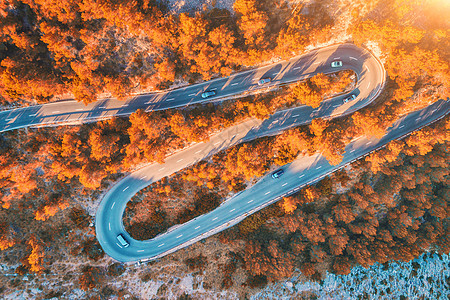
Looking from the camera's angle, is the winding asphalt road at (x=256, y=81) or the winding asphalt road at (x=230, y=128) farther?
the winding asphalt road at (x=256, y=81)

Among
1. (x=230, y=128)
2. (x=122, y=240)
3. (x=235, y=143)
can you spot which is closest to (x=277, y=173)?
(x=235, y=143)

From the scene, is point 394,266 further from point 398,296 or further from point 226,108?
point 226,108

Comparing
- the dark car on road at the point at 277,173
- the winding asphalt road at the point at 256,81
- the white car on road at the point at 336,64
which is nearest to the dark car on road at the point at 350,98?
the winding asphalt road at the point at 256,81

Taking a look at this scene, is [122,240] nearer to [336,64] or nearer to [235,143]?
[235,143]

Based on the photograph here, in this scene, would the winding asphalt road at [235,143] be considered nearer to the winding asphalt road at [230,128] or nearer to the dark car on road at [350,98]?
the winding asphalt road at [230,128]

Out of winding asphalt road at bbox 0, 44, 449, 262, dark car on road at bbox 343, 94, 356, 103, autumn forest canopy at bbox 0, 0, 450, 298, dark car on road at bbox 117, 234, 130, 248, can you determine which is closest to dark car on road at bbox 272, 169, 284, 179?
winding asphalt road at bbox 0, 44, 449, 262

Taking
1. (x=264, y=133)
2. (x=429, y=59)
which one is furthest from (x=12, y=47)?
(x=429, y=59)

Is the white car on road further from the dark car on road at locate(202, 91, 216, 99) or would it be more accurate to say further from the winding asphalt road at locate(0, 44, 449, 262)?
the dark car on road at locate(202, 91, 216, 99)
